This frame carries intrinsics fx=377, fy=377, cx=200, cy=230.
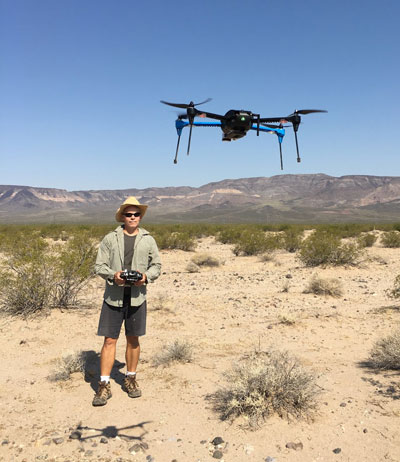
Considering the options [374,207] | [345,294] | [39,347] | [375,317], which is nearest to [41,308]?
[39,347]

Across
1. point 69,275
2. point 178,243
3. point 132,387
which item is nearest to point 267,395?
point 132,387

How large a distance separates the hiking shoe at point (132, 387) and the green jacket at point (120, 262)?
3.10 ft

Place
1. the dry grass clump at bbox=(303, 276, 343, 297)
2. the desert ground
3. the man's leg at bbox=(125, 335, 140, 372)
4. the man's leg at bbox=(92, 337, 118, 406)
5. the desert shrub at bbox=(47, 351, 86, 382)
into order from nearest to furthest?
the desert ground
the man's leg at bbox=(92, 337, 118, 406)
the man's leg at bbox=(125, 335, 140, 372)
the desert shrub at bbox=(47, 351, 86, 382)
the dry grass clump at bbox=(303, 276, 343, 297)

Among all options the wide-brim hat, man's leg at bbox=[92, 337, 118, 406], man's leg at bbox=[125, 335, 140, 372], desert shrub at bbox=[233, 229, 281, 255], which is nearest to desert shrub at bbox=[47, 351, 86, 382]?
man's leg at bbox=[92, 337, 118, 406]

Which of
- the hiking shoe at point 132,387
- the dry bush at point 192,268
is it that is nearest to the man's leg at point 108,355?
the hiking shoe at point 132,387

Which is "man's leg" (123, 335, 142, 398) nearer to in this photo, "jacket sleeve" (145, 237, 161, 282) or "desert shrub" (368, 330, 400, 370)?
"jacket sleeve" (145, 237, 161, 282)

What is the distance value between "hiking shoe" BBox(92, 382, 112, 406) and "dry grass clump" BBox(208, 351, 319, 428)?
1.20m

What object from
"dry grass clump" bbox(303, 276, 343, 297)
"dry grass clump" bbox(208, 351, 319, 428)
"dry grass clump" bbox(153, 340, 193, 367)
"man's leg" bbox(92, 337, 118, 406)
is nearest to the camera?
"dry grass clump" bbox(208, 351, 319, 428)

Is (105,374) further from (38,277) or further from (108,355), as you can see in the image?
(38,277)

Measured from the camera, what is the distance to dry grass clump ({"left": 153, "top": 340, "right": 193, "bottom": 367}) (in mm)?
5328

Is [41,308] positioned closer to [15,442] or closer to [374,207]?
[15,442]

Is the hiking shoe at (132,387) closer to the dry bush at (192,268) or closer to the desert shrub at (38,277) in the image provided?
the desert shrub at (38,277)

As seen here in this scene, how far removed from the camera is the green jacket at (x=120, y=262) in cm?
430

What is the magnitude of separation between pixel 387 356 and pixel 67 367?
4.24 meters
